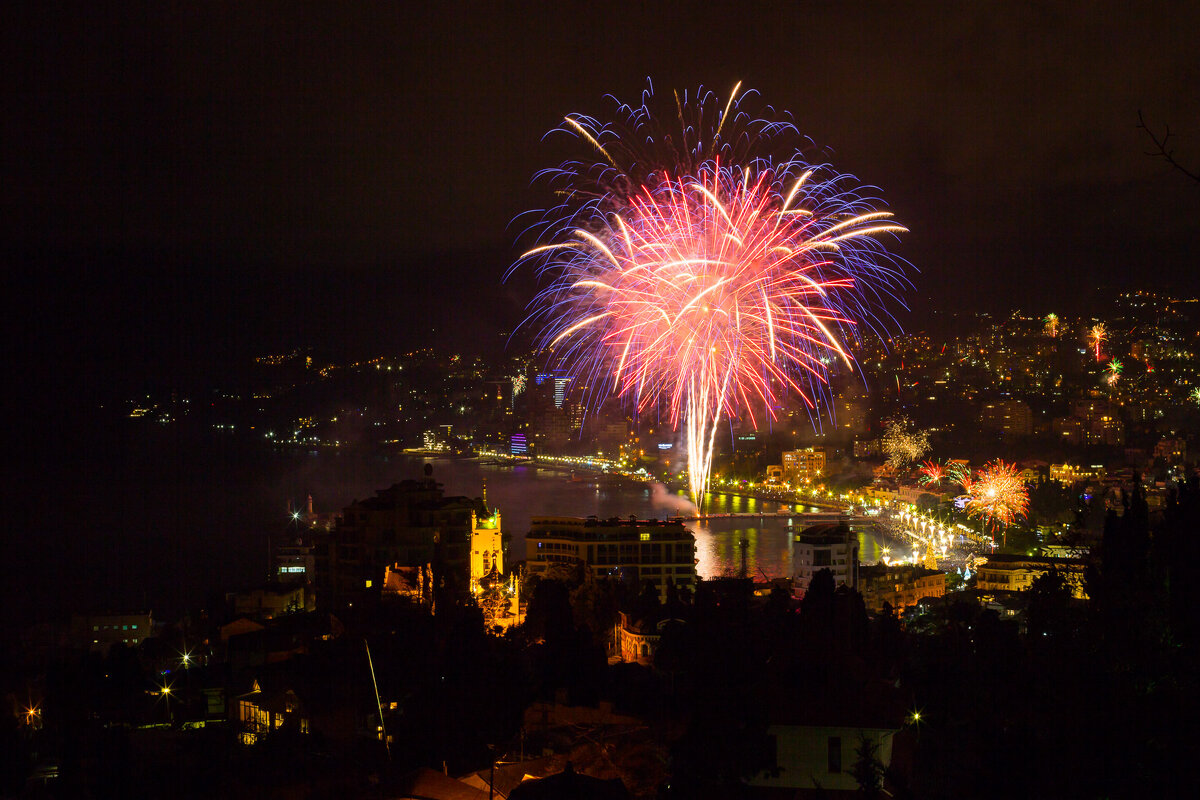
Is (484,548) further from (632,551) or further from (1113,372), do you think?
(1113,372)

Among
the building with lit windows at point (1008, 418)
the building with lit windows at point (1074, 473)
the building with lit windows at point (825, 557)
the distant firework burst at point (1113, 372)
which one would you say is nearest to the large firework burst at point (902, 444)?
the building with lit windows at point (1008, 418)

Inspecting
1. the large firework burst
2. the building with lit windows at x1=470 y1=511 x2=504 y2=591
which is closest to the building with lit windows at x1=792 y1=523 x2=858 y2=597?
the building with lit windows at x1=470 y1=511 x2=504 y2=591

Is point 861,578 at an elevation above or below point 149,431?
below

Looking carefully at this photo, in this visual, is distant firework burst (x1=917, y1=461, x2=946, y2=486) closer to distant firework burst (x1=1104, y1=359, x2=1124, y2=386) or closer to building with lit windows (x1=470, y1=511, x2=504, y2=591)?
Result: distant firework burst (x1=1104, y1=359, x2=1124, y2=386)

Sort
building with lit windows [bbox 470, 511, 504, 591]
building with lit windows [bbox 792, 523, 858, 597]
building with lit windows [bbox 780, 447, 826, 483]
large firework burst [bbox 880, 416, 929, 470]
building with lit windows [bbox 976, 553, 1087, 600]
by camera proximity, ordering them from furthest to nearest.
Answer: building with lit windows [bbox 780, 447, 826, 483], large firework burst [bbox 880, 416, 929, 470], building with lit windows [bbox 792, 523, 858, 597], building with lit windows [bbox 976, 553, 1087, 600], building with lit windows [bbox 470, 511, 504, 591]

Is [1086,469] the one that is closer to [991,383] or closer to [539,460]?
[991,383]

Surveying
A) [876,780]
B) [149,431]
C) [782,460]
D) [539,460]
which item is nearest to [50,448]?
[149,431]

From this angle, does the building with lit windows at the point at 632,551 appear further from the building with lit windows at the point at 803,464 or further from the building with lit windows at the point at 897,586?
the building with lit windows at the point at 803,464

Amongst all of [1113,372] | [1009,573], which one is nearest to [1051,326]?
[1113,372]
